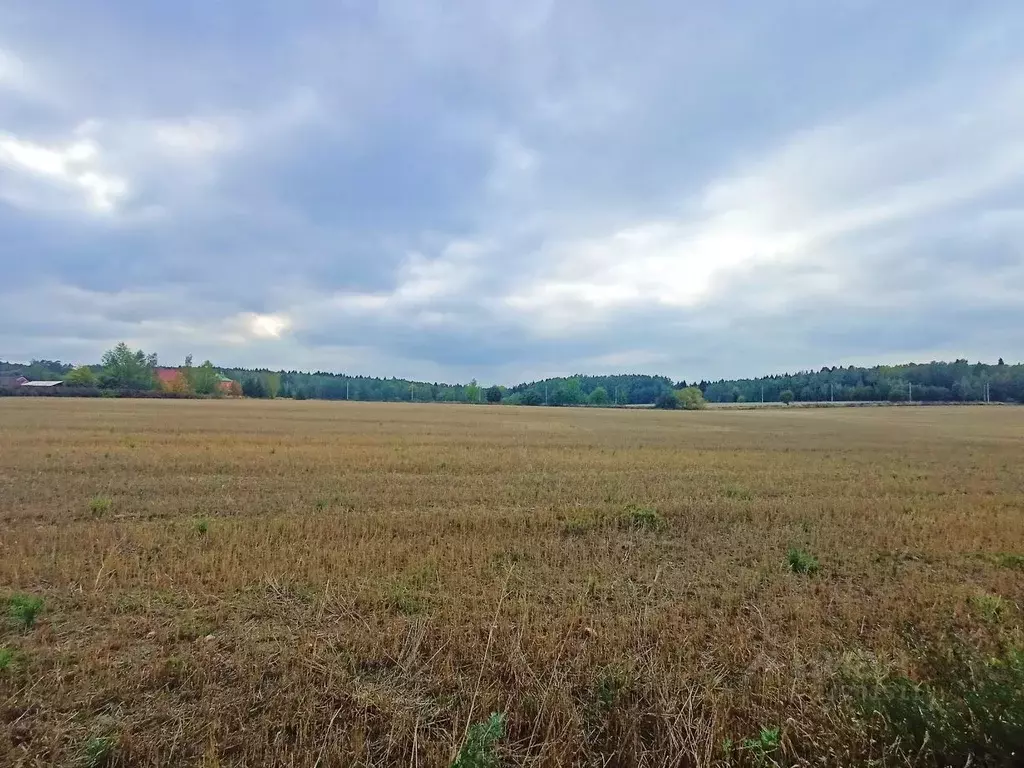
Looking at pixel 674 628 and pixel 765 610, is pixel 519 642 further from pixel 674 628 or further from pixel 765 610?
pixel 765 610

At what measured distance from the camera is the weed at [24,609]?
625 centimetres

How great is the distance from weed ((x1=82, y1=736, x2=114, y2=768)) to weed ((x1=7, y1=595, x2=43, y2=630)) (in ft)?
10.7

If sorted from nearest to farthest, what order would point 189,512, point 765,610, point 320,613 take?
point 320,613, point 765,610, point 189,512

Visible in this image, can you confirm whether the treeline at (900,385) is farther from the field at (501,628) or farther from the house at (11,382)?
the house at (11,382)

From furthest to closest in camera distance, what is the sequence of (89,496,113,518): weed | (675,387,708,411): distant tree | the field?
(675,387,708,411): distant tree < (89,496,113,518): weed < the field

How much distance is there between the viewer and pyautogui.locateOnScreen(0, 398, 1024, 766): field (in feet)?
13.6

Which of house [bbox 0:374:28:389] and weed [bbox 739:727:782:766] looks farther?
house [bbox 0:374:28:389]

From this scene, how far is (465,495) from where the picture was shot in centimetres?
1520

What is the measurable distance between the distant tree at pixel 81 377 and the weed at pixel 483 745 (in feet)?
519

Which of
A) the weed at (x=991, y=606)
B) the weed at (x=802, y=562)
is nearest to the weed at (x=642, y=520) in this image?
the weed at (x=802, y=562)

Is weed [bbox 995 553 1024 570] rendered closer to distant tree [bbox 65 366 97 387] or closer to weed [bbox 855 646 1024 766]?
weed [bbox 855 646 1024 766]

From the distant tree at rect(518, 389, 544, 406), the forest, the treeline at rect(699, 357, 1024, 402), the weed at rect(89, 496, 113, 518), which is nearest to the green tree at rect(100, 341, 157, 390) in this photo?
the forest

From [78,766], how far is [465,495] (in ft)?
37.5

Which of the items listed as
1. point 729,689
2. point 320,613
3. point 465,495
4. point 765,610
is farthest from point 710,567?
point 465,495
